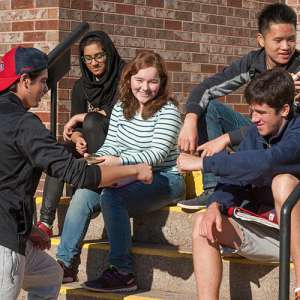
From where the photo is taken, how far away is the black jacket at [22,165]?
481cm

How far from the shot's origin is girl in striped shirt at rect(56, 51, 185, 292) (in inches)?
242

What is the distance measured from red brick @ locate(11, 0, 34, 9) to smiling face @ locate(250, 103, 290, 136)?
327 cm

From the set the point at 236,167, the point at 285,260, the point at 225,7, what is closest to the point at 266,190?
the point at 236,167

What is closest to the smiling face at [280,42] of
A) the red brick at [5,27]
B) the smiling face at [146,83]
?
the smiling face at [146,83]

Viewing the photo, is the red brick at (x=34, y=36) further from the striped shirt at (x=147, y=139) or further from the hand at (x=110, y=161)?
the hand at (x=110, y=161)

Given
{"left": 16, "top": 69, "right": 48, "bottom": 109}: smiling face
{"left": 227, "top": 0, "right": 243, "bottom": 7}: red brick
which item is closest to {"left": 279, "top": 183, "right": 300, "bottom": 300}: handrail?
{"left": 16, "top": 69, "right": 48, "bottom": 109}: smiling face

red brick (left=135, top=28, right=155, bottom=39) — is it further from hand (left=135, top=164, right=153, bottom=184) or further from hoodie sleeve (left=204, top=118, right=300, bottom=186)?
hand (left=135, top=164, right=153, bottom=184)

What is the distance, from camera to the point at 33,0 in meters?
8.13

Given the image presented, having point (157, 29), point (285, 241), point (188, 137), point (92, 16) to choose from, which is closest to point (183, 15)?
point (157, 29)

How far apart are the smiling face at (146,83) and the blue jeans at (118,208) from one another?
1.64 feet

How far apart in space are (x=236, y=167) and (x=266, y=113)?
0.33 m

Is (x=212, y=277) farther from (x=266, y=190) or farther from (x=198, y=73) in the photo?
(x=198, y=73)

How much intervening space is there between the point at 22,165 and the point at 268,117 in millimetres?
1371

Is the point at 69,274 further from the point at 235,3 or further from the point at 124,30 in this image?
the point at 235,3
